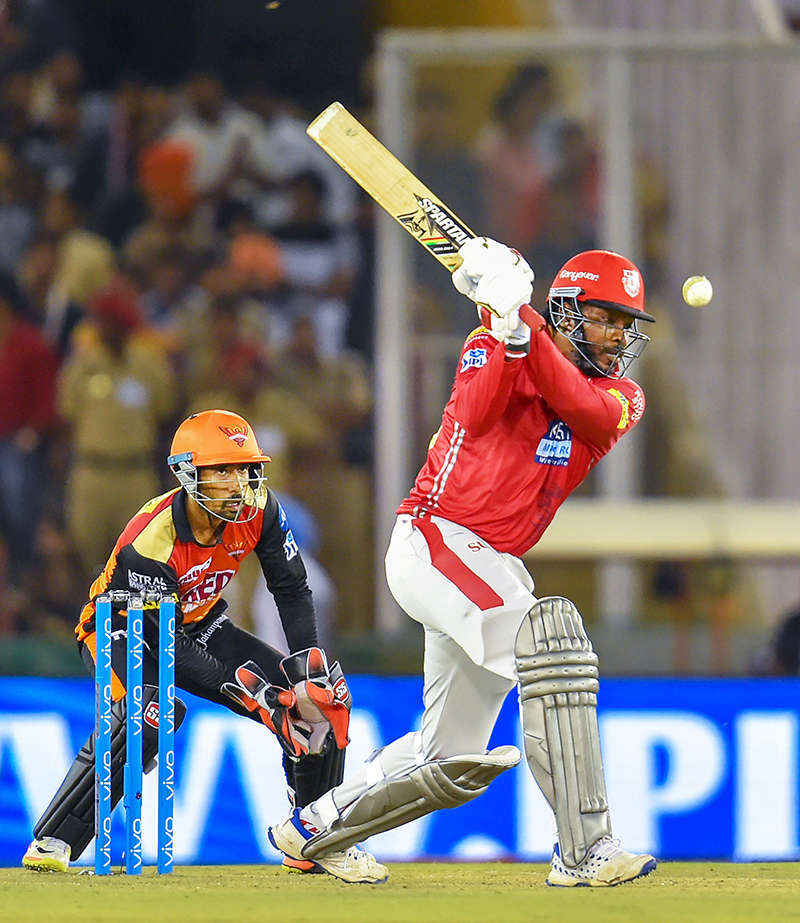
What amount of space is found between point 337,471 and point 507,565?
3.83 metres

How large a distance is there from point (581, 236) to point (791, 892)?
4112 millimetres

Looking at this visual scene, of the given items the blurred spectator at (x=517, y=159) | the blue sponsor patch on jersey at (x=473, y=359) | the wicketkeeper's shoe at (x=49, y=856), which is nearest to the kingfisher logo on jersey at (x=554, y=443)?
the blue sponsor patch on jersey at (x=473, y=359)

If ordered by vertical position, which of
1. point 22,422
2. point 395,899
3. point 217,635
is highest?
point 22,422

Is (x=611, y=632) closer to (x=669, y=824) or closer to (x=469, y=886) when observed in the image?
(x=669, y=824)

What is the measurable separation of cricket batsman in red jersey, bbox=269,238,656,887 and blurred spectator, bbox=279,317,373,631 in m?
3.46

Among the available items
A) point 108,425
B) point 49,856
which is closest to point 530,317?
point 49,856

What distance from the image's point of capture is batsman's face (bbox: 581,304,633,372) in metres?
4.32

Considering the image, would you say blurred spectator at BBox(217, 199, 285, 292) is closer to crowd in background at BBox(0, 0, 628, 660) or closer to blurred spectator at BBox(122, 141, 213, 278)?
crowd in background at BBox(0, 0, 628, 660)

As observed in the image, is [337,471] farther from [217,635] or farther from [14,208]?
[217,635]

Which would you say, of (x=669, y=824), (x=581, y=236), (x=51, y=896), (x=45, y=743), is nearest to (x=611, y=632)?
(x=669, y=824)

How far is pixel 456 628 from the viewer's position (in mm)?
4117

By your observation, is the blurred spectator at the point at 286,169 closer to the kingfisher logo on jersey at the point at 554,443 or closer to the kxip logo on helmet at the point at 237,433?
the kxip logo on helmet at the point at 237,433

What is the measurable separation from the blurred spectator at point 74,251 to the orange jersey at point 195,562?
3.54m

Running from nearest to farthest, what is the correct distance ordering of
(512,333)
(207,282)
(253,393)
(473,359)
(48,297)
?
1. (512,333)
2. (473,359)
3. (253,393)
4. (48,297)
5. (207,282)
